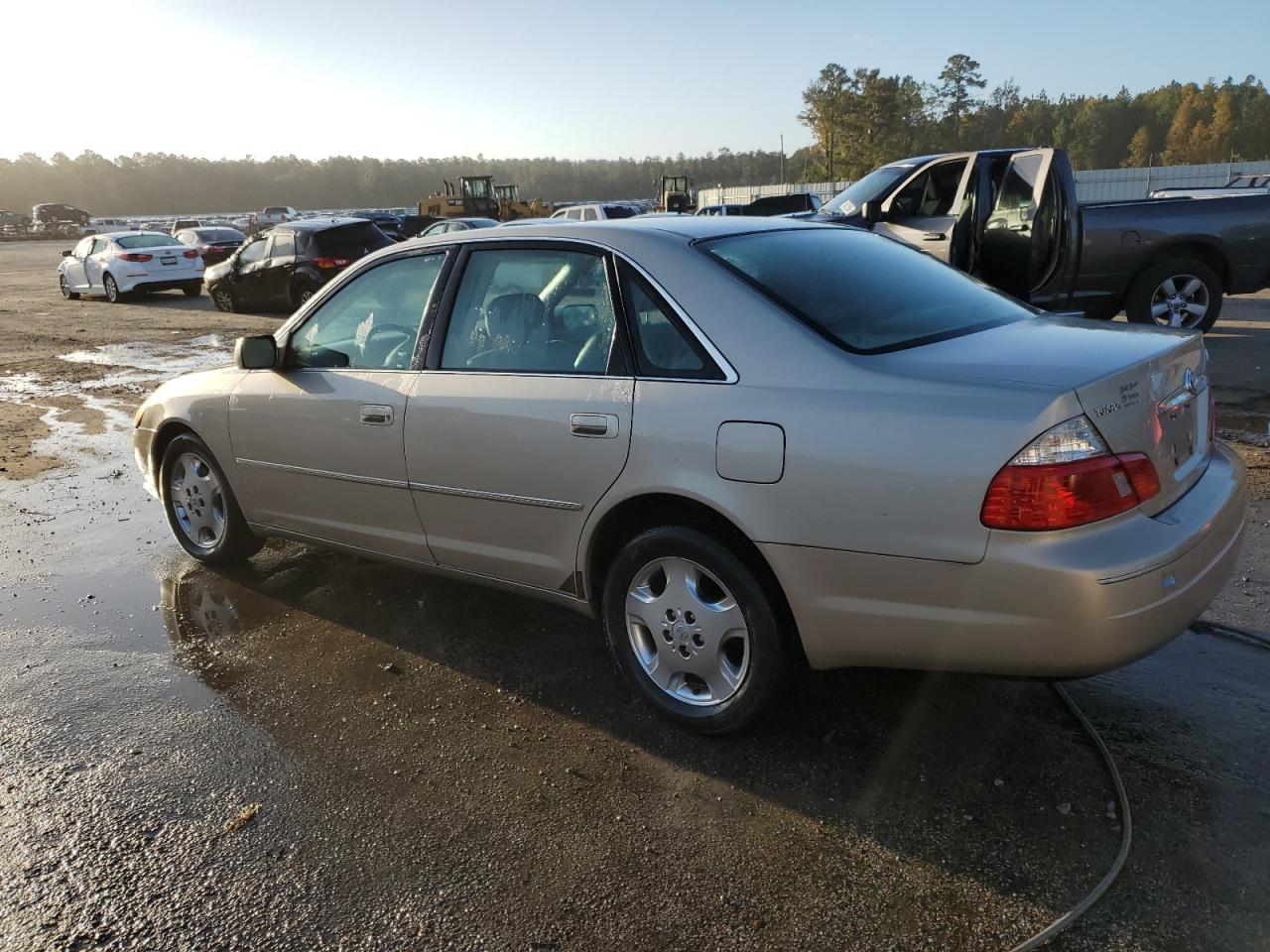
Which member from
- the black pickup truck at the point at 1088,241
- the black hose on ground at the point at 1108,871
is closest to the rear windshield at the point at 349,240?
the black pickup truck at the point at 1088,241

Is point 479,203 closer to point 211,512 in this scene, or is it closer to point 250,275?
point 250,275

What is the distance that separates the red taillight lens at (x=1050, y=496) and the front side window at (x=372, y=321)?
92.6 inches

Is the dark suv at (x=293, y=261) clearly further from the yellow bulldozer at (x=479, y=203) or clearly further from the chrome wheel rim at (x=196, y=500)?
the yellow bulldozer at (x=479, y=203)

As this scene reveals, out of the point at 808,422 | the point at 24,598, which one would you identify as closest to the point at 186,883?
the point at 808,422

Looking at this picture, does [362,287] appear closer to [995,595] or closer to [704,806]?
[704,806]

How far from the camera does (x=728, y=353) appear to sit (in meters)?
2.93

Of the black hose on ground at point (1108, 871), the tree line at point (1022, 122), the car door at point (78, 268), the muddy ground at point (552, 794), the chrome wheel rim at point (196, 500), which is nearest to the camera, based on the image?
the black hose on ground at point (1108, 871)

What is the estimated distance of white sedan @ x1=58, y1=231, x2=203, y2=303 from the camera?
67.1ft

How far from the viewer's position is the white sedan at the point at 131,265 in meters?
20.5

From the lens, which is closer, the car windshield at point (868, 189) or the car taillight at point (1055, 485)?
the car taillight at point (1055, 485)

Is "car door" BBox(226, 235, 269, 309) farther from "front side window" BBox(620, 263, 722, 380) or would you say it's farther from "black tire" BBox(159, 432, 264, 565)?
"front side window" BBox(620, 263, 722, 380)

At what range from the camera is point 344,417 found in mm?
3957

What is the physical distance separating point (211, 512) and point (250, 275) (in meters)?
13.6

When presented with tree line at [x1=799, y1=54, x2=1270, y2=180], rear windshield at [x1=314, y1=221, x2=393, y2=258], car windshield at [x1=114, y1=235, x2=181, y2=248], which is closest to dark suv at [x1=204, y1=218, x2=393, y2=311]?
rear windshield at [x1=314, y1=221, x2=393, y2=258]
